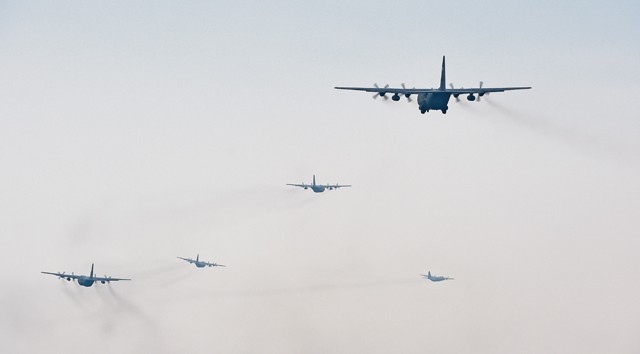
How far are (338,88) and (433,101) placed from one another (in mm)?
15217

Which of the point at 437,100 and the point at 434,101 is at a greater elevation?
the point at 437,100

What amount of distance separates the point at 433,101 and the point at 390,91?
6189 millimetres

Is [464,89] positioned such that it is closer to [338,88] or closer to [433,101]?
[433,101]

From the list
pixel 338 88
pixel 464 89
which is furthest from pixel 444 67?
pixel 338 88

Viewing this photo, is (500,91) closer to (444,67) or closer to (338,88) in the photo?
(444,67)

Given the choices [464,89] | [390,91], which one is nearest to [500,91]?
[464,89]

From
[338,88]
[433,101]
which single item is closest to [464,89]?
[433,101]

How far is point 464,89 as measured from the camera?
158 metres

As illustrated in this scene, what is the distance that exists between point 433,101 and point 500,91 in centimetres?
920

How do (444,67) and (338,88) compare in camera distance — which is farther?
(444,67)

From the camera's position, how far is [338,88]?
150 meters

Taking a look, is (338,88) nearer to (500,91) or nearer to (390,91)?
(390,91)

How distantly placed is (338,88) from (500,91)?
23.3 m

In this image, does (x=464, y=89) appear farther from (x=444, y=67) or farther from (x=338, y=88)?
(x=338, y=88)
